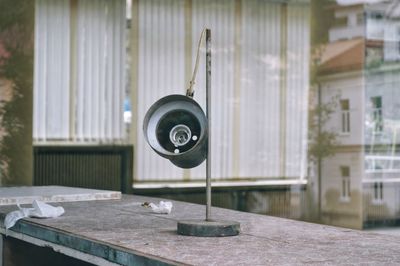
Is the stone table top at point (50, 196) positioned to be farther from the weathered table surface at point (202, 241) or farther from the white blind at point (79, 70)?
the white blind at point (79, 70)

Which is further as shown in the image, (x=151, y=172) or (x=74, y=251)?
(x=151, y=172)

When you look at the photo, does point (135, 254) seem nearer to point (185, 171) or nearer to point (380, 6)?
point (185, 171)

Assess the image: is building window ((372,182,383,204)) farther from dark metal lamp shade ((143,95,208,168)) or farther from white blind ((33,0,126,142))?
dark metal lamp shade ((143,95,208,168))

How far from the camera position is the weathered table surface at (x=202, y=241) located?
7.72 ft

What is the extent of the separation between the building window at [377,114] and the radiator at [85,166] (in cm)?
262

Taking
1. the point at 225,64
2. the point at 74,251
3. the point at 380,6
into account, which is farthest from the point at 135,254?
the point at 380,6

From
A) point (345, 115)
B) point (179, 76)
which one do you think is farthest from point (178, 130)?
point (345, 115)

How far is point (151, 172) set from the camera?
7070mm

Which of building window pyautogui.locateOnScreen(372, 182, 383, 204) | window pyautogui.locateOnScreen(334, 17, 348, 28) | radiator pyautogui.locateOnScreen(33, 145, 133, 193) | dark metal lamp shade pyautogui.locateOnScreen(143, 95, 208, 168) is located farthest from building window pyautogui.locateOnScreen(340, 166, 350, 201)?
dark metal lamp shade pyautogui.locateOnScreen(143, 95, 208, 168)

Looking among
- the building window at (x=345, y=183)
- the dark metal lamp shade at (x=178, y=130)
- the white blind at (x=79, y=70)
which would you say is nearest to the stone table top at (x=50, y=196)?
the dark metal lamp shade at (x=178, y=130)

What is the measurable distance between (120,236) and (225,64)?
4894 millimetres

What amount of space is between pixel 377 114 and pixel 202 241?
207 inches

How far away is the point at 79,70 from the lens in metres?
6.83

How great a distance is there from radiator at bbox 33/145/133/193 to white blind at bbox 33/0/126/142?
131 mm
